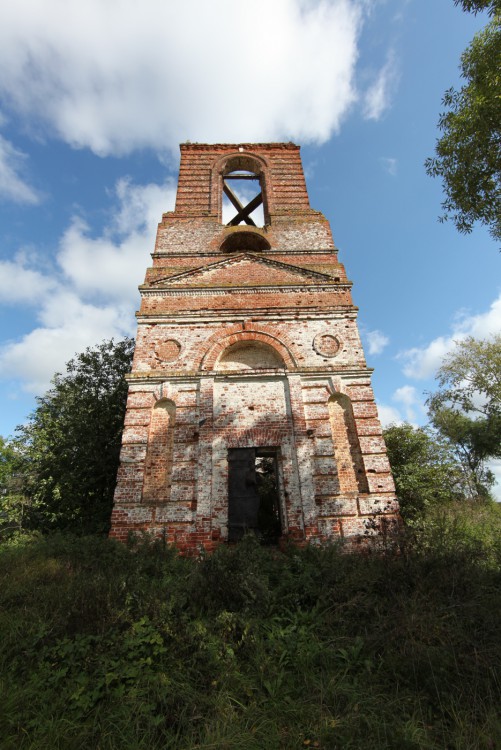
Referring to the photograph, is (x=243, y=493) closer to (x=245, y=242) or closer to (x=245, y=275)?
(x=245, y=275)

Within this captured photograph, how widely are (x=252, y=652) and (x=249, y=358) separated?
6547 millimetres

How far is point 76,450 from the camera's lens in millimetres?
11680

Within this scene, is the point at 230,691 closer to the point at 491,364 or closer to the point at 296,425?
the point at 296,425

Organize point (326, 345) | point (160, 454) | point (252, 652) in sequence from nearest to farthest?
point (252, 652), point (160, 454), point (326, 345)

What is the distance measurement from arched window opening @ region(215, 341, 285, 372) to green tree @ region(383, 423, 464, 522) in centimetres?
550

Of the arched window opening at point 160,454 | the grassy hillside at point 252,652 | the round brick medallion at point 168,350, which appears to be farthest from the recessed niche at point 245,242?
the grassy hillside at point 252,652

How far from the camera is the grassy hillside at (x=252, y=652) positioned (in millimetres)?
3145

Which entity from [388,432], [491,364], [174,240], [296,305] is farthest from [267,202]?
[491,364]

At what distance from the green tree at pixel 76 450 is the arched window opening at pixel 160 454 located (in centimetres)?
251

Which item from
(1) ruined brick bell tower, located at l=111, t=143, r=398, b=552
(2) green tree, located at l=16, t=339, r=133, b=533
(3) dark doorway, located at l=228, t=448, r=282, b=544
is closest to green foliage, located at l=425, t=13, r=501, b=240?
(1) ruined brick bell tower, located at l=111, t=143, r=398, b=552

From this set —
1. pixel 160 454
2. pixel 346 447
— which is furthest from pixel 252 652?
pixel 346 447

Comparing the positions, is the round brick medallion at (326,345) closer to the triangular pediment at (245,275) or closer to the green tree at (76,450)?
the triangular pediment at (245,275)

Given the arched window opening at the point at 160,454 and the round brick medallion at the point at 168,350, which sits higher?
the round brick medallion at the point at 168,350

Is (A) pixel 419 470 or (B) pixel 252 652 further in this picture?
(A) pixel 419 470
